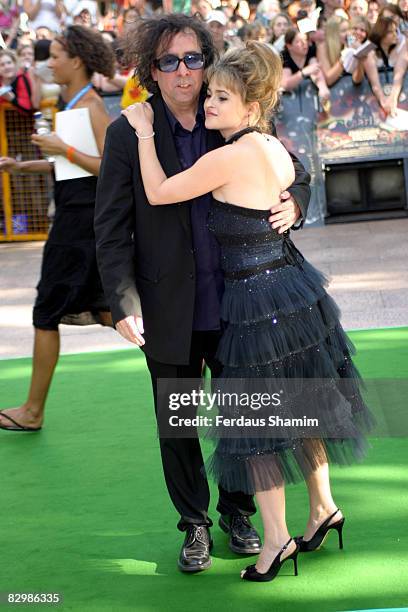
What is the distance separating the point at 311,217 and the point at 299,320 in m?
9.64

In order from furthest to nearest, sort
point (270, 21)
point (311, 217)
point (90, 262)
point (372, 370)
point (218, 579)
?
point (270, 21) < point (311, 217) < point (372, 370) < point (90, 262) < point (218, 579)

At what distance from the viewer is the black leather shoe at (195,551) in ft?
14.3

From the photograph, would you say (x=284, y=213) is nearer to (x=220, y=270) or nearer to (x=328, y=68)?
(x=220, y=270)

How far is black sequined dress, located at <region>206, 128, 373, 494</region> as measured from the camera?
13.5ft

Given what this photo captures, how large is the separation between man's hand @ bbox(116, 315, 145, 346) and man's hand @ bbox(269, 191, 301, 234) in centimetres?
60

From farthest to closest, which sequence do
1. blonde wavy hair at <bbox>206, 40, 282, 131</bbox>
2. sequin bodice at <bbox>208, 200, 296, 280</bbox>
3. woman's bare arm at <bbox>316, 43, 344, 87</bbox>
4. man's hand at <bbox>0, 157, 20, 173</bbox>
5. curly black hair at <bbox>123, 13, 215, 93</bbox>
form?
woman's bare arm at <bbox>316, 43, 344, 87</bbox> → man's hand at <bbox>0, 157, 20, 173</bbox> → curly black hair at <bbox>123, 13, 215, 93</bbox> → sequin bodice at <bbox>208, 200, 296, 280</bbox> → blonde wavy hair at <bbox>206, 40, 282, 131</bbox>

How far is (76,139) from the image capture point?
5.95 metres

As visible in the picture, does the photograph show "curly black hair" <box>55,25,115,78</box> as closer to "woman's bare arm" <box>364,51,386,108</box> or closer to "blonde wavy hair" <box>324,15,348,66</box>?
"woman's bare arm" <box>364,51,386,108</box>

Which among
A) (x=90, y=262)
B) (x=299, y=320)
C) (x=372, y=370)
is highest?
(x=299, y=320)

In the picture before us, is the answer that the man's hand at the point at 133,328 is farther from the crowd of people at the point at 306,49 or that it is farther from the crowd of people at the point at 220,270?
the crowd of people at the point at 306,49

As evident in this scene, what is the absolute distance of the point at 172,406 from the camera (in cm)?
436

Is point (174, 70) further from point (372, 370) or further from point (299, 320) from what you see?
point (372, 370)

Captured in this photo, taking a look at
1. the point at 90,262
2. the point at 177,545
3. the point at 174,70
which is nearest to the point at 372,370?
the point at 90,262

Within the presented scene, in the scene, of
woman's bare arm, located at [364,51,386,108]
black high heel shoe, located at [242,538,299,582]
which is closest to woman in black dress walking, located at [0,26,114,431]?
black high heel shoe, located at [242,538,299,582]
